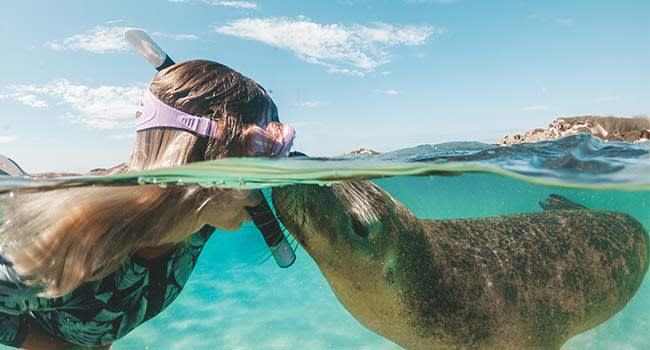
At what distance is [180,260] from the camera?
12.6 feet

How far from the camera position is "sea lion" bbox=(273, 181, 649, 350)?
337 centimetres

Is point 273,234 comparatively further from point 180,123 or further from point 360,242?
point 180,123

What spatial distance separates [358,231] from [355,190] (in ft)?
1.94

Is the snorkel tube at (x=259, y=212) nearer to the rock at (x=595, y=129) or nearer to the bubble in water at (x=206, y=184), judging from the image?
the bubble in water at (x=206, y=184)

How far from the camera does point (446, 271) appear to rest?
3689 millimetres

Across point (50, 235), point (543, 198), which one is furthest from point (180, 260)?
point (543, 198)

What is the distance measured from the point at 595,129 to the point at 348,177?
707 cm

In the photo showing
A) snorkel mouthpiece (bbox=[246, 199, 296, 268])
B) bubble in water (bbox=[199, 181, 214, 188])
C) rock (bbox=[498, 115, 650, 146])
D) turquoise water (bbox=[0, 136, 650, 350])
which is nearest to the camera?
snorkel mouthpiece (bbox=[246, 199, 296, 268])

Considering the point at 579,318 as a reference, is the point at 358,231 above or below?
above

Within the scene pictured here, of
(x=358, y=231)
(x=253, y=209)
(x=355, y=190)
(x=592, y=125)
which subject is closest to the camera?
(x=358, y=231)

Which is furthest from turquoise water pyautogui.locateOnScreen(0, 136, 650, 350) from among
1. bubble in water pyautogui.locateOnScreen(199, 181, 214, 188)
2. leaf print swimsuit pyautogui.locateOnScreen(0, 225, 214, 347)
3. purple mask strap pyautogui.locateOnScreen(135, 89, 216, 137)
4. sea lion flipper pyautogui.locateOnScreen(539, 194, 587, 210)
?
purple mask strap pyautogui.locateOnScreen(135, 89, 216, 137)

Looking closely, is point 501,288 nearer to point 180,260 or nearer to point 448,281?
point 448,281

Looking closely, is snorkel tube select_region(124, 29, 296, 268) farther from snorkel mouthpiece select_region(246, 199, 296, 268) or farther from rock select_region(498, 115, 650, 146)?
rock select_region(498, 115, 650, 146)

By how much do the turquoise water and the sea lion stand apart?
2.30ft
